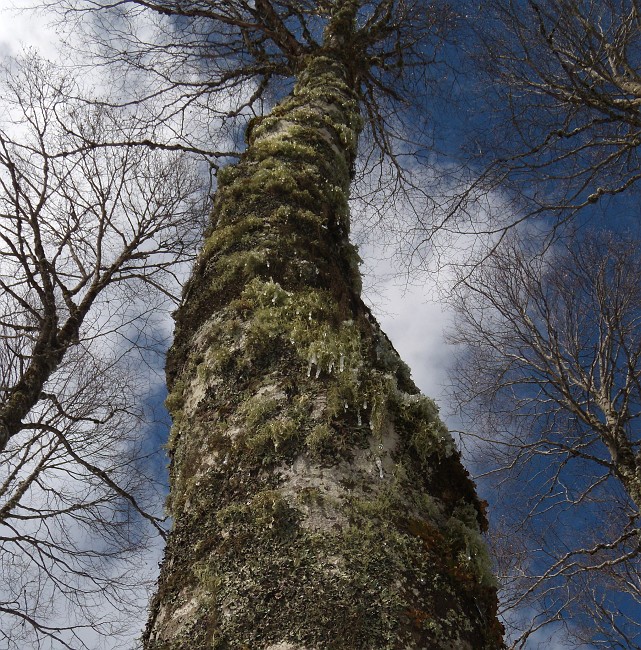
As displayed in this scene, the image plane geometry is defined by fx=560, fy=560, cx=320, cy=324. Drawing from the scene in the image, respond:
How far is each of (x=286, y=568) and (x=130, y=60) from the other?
7.04m

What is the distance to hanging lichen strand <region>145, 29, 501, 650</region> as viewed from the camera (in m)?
1.20

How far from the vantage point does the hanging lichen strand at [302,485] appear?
120cm

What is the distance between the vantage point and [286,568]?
1252mm

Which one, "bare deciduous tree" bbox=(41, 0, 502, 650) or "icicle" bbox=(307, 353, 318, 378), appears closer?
"bare deciduous tree" bbox=(41, 0, 502, 650)

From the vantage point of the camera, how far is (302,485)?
4.66 feet

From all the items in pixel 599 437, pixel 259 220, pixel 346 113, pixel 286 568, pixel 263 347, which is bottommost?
pixel 286 568

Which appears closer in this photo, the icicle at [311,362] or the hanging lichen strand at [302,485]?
the hanging lichen strand at [302,485]

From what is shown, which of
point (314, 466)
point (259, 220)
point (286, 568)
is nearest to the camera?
point (286, 568)

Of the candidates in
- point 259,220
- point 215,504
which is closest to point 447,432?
point 215,504

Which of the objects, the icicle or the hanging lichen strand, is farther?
the icicle

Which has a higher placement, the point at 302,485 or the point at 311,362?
the point at 311,362

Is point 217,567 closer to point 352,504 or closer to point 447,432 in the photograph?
point 352,504

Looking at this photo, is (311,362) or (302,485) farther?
(311,362)

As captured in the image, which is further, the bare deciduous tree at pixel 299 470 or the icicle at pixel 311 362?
the icicle at pixel 311 362
